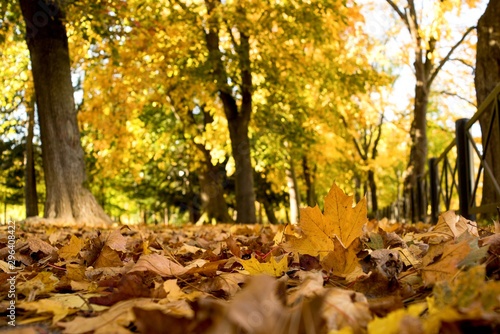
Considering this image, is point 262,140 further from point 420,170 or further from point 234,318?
point 234,318

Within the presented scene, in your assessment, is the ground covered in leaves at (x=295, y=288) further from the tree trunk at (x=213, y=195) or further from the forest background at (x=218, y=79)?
the tree trunk at (x=213, y=195)

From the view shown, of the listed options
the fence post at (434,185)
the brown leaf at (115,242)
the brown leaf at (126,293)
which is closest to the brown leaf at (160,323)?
the brown leaf at (126,293)

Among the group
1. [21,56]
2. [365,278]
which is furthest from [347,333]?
[21,56]

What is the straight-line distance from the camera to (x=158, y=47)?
13.8m

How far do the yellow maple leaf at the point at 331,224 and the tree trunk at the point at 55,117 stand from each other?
749 centimetres

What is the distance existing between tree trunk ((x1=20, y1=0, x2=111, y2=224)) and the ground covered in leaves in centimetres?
683

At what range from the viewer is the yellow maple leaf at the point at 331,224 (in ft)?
4.79

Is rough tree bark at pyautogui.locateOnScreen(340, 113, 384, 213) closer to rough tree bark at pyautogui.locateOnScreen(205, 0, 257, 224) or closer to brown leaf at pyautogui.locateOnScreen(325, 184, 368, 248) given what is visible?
rough tree bark at pyautogui.locateOnScreen(205, 0, 257, 224)

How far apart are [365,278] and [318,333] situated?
0.53 m

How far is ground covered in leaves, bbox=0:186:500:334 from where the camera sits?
0.73m

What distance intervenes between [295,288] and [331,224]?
27 cm

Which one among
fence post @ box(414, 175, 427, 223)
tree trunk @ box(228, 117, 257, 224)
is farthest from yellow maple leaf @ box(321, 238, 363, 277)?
tree trunk @ box(228, 117, 257, 224)

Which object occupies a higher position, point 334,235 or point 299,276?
point 334,235

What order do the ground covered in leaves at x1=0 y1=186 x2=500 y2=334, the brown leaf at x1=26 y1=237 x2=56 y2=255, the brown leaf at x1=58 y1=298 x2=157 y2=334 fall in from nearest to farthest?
1. the ground covered in leaves at x1=0 y1=186 x2=500 y2=334
2. the brown leaf at x1=58 y1=298 x2=157 y2=334
3. the brown leaf at x1=26 y1=237 x2=56 y2=255
